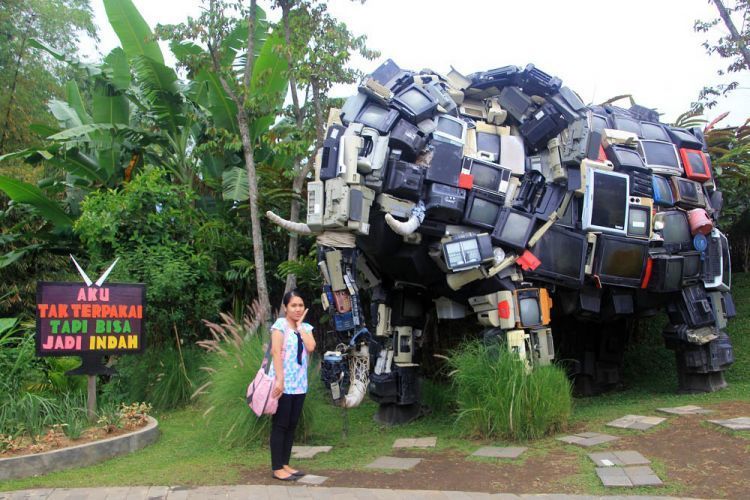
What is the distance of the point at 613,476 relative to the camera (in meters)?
4.49

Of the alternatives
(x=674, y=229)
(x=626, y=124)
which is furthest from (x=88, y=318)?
(x=674, y=229)

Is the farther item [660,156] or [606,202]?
[660,156]

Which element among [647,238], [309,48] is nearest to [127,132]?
[309,48]

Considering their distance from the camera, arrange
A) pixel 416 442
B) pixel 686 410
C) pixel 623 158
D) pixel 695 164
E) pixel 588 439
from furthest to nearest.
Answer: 1. pixel 695 164
2. pixel 623 158
3. pixel 686 410
4. pixel 416 442
5. pixel 588 439

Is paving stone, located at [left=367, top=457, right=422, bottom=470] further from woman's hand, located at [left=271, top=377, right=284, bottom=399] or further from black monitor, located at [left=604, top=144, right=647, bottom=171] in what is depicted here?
black monitor, located at [left=604, top=144, right=647, bottom=171]

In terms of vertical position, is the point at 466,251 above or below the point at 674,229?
below

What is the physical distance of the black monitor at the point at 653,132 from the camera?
23.7ft

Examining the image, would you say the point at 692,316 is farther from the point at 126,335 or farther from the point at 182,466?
the point at 126,335

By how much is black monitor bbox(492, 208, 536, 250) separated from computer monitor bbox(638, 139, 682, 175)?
1661mm

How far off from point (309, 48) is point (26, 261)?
6.84 meters

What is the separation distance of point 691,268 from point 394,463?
3.88 metres

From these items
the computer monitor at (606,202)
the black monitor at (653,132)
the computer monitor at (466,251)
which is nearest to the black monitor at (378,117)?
the computer monitor at (466,251)

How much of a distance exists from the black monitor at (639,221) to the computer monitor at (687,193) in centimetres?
46

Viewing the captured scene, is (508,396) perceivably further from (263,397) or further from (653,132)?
(653,132)
